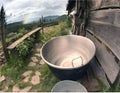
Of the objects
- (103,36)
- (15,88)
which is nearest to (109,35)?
(103,36)

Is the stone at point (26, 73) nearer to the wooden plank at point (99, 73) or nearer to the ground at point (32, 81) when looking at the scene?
the ground at point (32, 81)

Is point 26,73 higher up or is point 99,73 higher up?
point 99,73

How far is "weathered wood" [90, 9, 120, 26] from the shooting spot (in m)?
3.64

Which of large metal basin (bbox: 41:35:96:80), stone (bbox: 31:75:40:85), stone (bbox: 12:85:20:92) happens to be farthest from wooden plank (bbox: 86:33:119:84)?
stone (bbox: 12:85:20:92)

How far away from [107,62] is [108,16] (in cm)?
117

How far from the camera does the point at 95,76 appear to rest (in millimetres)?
4586

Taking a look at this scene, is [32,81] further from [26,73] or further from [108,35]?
[108,35]

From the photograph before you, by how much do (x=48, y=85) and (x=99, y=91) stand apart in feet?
4.61

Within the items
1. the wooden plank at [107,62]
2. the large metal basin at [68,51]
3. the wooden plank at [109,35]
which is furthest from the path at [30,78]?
the wooden plank at [109,35]

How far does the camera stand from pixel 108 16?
4.12m

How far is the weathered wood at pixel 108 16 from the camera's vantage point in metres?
3.64

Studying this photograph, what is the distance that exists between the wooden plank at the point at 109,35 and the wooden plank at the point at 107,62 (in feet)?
0.76

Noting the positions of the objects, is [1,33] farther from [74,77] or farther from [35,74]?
[74,77]

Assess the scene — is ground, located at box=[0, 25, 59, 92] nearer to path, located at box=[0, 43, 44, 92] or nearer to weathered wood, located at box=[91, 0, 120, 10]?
path, located at box=[0, 43, 44, 92]
